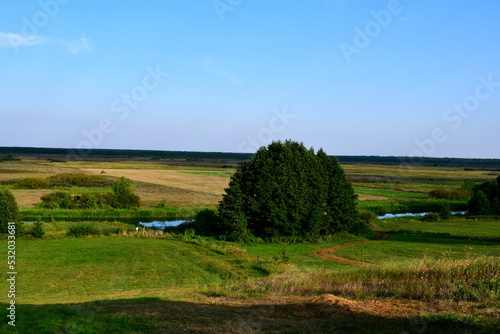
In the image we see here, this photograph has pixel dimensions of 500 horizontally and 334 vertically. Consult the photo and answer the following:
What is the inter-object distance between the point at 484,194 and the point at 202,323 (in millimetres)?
65158

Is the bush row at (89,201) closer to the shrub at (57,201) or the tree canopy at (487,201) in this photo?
the shrub at (57,201)

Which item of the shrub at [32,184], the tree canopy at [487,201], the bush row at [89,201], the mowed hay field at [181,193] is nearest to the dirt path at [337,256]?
the tree canopy at [487,201]

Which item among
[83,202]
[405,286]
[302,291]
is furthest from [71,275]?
[83,202]

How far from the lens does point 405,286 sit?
588 inches

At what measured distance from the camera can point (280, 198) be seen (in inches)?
1766

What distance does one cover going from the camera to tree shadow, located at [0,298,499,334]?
10.8m

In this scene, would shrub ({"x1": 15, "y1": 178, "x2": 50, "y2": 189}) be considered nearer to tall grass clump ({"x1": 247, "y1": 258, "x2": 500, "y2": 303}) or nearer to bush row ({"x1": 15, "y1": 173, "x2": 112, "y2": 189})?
bush row ({"x1": 15, "y1": 173, "x2": 112, "y2": 189})

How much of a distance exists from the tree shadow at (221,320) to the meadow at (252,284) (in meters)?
0.03

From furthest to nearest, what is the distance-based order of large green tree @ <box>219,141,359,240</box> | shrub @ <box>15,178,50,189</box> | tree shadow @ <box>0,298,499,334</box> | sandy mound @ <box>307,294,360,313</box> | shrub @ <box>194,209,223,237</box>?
1. shrub @ <box>15,178,50,189</box>
2. shrub @ <box>194,209,223,237</box>
3. large green tree @ <box>219,141,359,240</box>
4. sandy mound @ <box>307,294,360,313</box>
5. tree shadow @ <box>0,298,499,334</box>

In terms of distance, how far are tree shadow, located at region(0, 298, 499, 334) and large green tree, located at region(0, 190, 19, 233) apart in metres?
29.5

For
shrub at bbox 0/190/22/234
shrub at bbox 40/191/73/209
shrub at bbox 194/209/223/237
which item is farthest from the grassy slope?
shrub at bbox 40/191/73/209

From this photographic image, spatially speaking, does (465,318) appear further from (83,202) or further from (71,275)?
(83,202)

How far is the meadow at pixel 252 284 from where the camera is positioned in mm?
11680

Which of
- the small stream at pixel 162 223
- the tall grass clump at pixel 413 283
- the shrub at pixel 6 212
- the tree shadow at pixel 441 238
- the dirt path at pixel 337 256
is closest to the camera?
the tall grass clump at pixel 413 283
